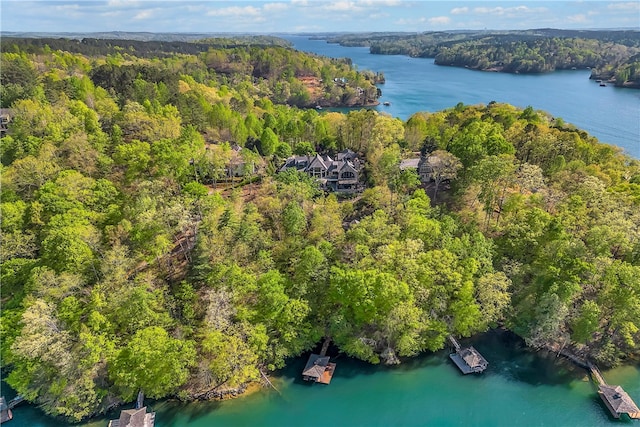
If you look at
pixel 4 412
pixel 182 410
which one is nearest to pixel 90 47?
pixel 4 412

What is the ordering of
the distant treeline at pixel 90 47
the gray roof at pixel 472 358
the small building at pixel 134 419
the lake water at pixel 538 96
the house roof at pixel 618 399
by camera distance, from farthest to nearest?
the distant treeline at pixel 90 47, the lake water at pixel 538 96, the gray roof at pixel 472 358, the house roof at pixel 618 399, the small building at pixel 134 419

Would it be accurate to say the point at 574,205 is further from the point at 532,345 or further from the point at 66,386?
the point at 66,386

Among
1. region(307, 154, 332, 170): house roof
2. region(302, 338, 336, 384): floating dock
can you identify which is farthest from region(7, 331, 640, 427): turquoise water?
region(307, 154, 332, 170): house roof

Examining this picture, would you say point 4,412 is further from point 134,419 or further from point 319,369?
point 319,369

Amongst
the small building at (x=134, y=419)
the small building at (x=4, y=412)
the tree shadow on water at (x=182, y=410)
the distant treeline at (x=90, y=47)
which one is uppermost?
the distant treeline at (x=90, y=47)

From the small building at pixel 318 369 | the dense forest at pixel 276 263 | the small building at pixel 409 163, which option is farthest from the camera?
the small building at pixel 409 163

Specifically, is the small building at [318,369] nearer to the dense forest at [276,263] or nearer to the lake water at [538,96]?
the dense forest at [276,263]

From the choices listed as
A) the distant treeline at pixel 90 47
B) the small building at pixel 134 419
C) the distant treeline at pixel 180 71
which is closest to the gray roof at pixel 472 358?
the small building at pixel 134 419
